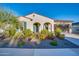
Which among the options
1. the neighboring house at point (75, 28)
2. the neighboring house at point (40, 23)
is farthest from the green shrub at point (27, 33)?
the neighboring house at point (75, 28)

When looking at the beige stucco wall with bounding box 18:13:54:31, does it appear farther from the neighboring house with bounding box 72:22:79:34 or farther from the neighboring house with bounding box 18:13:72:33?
the neighboring house with bounding box 72:22:79:34

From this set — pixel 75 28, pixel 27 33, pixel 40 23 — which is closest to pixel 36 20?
pixel 40 23

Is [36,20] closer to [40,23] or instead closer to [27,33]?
[40,23]

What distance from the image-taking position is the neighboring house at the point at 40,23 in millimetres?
6250

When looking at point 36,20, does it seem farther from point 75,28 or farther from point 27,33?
point 75,28

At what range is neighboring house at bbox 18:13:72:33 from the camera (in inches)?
246

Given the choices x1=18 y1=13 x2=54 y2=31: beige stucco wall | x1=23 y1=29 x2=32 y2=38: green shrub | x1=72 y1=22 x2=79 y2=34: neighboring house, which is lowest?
x1=23 y1=29 x2=32 y2=38: green shrub

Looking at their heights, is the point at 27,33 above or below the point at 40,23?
below

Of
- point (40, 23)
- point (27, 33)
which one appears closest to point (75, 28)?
point (40, 23)

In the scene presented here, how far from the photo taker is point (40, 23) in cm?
629

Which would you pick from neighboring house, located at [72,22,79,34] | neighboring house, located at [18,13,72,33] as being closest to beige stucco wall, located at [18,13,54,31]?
neighboring house, located at [18,13,72,33]
